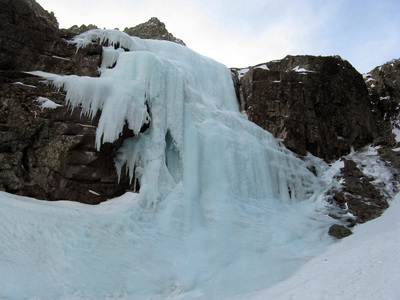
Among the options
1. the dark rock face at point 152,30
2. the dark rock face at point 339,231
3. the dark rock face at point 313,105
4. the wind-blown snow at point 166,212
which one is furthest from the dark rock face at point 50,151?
the dark rock face at point 152,30

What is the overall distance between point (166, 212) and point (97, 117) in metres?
3.39

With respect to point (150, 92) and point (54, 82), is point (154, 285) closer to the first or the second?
point (150, 92)

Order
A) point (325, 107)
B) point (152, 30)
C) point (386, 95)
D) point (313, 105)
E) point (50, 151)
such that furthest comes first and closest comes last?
point (152, 30) < point (386, 95) < point (325, 107) < point (313, 105) < point (50, 151)

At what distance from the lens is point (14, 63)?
9.25 meters

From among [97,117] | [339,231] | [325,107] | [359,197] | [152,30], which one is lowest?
[339,231]

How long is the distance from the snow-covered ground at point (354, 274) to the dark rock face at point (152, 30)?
2014 cm

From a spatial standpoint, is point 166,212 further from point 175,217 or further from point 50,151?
Result: point 50,151

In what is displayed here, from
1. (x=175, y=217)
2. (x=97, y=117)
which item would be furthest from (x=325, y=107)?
(x=97, y=117)

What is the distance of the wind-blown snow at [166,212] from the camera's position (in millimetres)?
5855

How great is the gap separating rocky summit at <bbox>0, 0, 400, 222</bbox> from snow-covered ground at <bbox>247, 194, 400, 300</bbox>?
10.7ft

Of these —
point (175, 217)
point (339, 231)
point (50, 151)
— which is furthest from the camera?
point (339, 231)

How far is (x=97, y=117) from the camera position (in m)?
8.58

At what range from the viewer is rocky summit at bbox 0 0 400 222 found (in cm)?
812

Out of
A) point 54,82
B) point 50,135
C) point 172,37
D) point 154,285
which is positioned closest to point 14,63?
point 54,82
